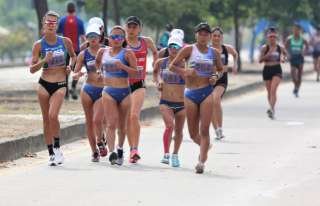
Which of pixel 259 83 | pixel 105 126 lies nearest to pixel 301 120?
pixel 105 126

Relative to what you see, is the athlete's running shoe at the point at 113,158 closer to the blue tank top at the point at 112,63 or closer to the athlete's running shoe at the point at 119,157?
the athlete's running shoe at the point at 119,157

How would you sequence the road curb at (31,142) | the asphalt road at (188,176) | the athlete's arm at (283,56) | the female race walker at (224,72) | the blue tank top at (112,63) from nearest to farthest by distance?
the asphalt road at (188,176) < the blue tank top at (112,63) < the road curb at (31,142) < the female race walker at (224,72) < the athlete's arm at (283,56)

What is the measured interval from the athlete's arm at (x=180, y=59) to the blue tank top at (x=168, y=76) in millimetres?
745

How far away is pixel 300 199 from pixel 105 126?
5.35 meters

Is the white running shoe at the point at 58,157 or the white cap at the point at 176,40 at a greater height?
the white cap at the point at 176,40

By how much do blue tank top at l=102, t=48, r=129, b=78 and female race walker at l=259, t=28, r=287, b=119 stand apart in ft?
27.2

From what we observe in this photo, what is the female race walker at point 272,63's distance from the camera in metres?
22.7

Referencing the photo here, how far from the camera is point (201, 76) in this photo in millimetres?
13805

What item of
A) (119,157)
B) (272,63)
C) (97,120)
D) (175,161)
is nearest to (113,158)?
(119,157)

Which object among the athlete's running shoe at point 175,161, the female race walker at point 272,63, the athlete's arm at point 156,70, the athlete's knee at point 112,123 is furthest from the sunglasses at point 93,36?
the female race walker at point 272,63

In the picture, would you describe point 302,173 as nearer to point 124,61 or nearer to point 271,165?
point 271,165

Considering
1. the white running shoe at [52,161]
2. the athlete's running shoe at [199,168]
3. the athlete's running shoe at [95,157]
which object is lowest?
the athlete's running shoe at [95,157]

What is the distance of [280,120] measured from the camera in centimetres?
2238

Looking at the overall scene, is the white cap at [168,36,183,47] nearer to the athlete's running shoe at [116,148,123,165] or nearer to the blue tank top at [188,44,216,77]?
the blue tank top at [188,44,216,77]
